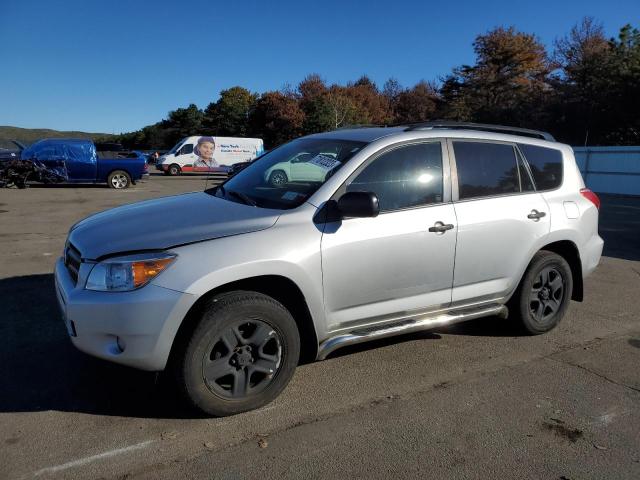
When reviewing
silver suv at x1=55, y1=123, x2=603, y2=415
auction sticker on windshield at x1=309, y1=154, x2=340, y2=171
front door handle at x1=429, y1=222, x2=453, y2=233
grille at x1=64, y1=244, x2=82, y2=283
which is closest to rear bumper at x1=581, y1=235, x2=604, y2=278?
silver suv at x1=55, y1=123, x2=603, y2=415

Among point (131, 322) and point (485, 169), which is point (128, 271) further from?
point (485, 169)

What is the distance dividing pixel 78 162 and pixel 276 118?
1430 inches

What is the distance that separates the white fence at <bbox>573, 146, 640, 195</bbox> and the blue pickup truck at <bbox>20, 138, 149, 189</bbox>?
19.7 meters

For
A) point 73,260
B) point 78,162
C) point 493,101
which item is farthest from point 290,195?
point 493,101

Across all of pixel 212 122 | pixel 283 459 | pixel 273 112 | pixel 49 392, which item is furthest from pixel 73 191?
pixel 212 122

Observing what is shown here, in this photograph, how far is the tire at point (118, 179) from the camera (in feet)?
67.3

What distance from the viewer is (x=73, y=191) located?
62.7ft

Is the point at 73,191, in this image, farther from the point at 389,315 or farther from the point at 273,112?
the point at 273,112

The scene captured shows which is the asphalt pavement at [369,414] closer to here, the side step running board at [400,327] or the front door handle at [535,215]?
the side step running board at [400,327]

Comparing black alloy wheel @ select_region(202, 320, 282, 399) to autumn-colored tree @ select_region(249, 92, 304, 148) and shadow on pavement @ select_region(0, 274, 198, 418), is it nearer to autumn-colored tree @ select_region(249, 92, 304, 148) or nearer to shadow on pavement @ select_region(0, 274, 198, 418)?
shadow on pavement @ select_region(0, 274, 198, 418)

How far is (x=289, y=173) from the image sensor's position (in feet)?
13.7

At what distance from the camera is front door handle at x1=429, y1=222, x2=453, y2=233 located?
3.83 m

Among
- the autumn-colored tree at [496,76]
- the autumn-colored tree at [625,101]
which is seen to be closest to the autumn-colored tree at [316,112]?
the autumn-colored tree at [496,76]

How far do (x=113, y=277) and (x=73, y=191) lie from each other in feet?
58.9
